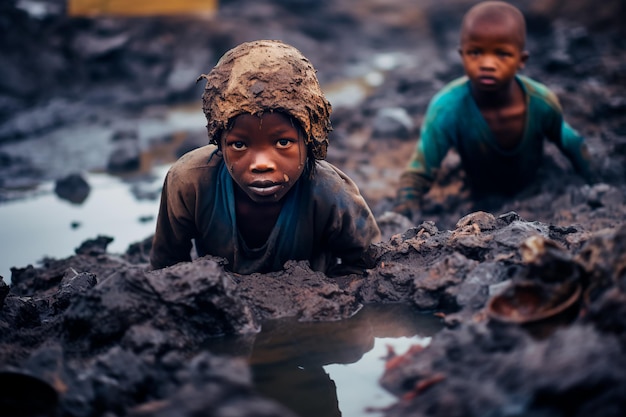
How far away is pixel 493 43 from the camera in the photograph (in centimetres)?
456

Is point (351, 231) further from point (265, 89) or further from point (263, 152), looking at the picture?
point (265, 89)

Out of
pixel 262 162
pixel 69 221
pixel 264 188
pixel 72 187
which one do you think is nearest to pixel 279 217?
pixel 264 188

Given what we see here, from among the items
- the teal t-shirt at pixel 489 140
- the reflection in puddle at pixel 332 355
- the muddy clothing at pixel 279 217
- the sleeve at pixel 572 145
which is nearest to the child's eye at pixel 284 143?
the muddy clothing at pixel 279 217

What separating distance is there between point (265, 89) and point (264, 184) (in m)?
0.40

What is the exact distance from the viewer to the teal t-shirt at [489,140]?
4.84m

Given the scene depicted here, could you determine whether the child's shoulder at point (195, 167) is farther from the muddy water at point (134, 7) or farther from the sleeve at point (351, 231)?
the muddy water at point (134, 7)

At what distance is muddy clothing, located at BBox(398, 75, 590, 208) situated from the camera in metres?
4.84

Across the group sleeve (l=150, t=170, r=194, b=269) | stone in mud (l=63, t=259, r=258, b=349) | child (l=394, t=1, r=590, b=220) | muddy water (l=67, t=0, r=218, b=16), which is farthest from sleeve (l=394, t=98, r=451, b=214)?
muddy water (l=67, t=0, r=218, b=16)

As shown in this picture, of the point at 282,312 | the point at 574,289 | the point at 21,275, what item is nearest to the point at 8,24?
the point at 21,275

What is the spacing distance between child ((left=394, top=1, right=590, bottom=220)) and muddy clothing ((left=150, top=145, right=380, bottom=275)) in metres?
1.61

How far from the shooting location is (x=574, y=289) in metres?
2.37

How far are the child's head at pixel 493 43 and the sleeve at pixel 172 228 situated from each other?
7.16 feet

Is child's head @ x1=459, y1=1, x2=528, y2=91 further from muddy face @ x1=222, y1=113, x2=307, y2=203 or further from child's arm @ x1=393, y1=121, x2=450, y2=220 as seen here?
muddy face @ x1=222, y1=113, x2=307, y2=203

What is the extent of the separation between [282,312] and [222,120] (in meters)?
0.83
